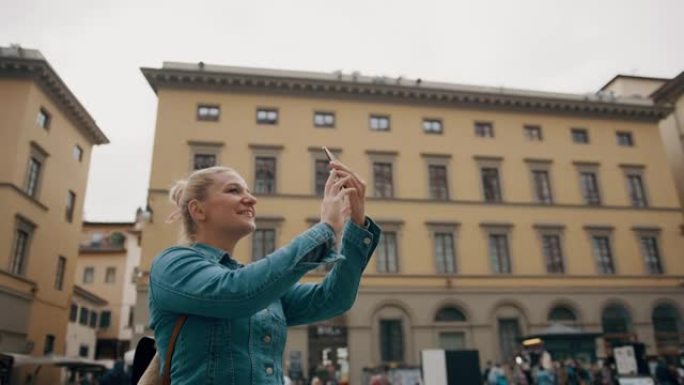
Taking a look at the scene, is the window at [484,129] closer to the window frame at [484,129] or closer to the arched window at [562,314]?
the window frame at [484,129]

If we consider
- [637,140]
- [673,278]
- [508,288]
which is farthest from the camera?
[637,140]

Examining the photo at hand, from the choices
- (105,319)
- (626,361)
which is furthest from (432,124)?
(105,319)

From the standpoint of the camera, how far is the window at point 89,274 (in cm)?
4702

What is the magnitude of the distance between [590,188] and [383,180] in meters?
12.9

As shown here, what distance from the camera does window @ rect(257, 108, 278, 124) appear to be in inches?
1119

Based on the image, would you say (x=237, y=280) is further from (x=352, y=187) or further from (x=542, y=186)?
(x=542, y=186)

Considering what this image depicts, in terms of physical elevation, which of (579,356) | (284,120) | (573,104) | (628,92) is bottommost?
(579,356)

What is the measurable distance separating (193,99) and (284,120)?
496 centimetres

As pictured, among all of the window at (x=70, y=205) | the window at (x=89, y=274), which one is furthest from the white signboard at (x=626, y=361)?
the window at (x=89, y=274)

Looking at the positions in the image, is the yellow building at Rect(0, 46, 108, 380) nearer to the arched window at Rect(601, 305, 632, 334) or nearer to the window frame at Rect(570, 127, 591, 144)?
the window frame at Rect(570, 127, 591, 144)

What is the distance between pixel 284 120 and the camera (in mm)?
28516

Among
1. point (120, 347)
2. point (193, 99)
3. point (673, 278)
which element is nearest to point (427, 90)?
point (193, 99)

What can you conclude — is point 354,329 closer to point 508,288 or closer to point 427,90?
point 508,288

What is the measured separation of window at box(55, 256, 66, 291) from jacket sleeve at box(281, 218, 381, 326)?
99.7 feet
